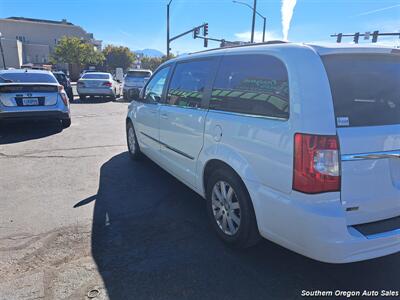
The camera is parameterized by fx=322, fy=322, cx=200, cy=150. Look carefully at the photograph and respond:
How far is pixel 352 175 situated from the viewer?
88.3 inches

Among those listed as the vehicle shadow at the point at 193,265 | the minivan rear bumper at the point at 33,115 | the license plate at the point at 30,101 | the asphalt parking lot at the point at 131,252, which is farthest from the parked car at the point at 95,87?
the vehicle shadow at the point at 193,265

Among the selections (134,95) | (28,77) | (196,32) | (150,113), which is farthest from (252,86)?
(196,32)

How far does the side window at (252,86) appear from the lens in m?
2.47

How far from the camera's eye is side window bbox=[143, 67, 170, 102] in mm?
4584

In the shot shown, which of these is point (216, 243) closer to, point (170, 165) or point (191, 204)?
point (191, 204)

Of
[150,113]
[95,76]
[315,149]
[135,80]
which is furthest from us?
[135,80]

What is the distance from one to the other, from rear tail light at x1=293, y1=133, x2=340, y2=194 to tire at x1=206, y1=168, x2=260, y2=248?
68 centimetres

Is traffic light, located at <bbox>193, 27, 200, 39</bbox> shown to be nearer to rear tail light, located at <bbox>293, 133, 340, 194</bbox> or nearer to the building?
rear tail light, located at <bbox>293, 133, 340, 194</bbox>

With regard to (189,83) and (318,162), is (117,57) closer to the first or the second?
(189,83)

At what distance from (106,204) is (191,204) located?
3.57 feet

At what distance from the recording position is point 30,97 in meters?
7.88

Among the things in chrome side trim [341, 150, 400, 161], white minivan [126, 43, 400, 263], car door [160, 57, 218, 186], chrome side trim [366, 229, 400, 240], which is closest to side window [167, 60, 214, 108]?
car door [160, 57, 218, 186]

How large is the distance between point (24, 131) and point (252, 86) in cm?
779

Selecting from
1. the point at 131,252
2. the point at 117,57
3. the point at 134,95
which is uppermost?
the point at 117,57
